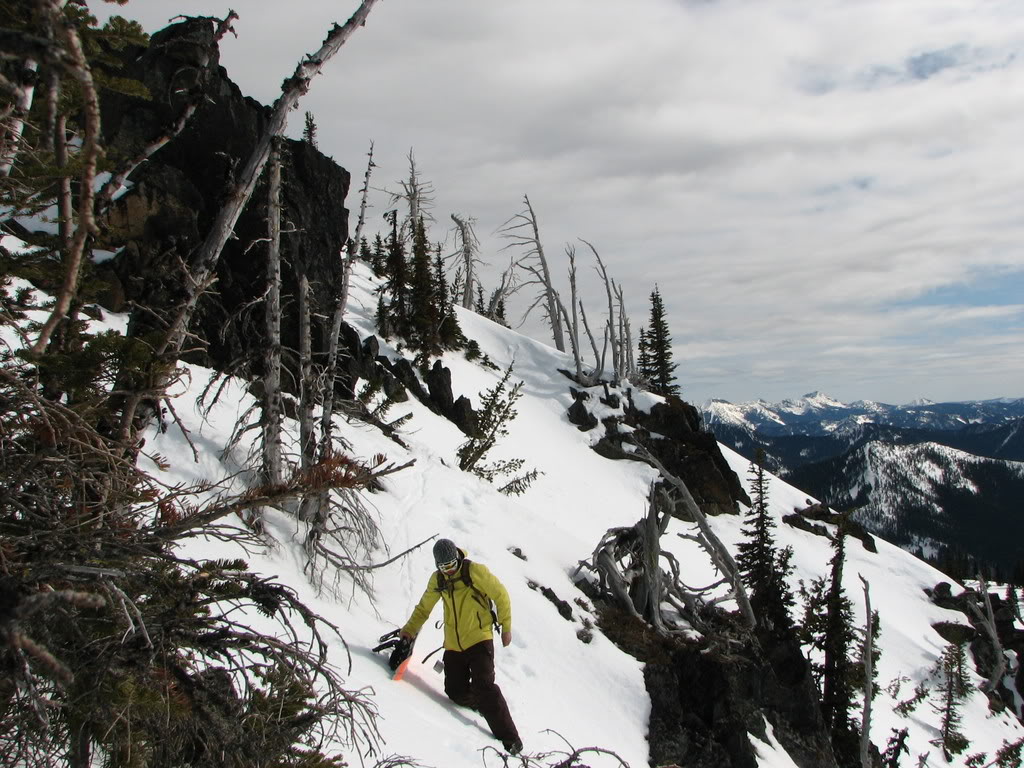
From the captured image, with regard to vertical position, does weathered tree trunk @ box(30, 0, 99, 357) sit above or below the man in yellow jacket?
above

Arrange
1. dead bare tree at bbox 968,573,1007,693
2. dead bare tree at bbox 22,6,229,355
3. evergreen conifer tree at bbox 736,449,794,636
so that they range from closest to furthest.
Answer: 1. dead bare tree at bbox 22,6,229,355
2. evergreen conifer tree at bbox 736,449,794,636
3. dead bare tree at bbox 968,573,1007,693

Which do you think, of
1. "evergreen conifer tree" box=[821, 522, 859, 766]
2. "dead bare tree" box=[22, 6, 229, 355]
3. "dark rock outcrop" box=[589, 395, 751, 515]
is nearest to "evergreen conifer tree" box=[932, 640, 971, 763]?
Answer: "evergreen conifer tree" box=[821, 522, 859, 766]

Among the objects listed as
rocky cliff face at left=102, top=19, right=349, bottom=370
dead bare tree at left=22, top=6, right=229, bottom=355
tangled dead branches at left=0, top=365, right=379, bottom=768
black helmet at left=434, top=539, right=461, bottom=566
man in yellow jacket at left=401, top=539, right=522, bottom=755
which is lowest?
man in yellow jacket at left=401, top=539, right=522, bottom=755

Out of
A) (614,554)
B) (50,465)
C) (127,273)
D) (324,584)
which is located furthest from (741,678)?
(127,273)

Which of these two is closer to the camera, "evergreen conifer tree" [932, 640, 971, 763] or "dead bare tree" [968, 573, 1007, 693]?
"evergreen conifer tree" [932, 640, 971, 763]

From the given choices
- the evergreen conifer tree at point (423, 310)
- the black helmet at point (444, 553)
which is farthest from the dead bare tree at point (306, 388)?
the evergreen conifer tree at point (423, 310)

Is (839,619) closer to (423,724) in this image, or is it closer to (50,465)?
Answer: (423,724)

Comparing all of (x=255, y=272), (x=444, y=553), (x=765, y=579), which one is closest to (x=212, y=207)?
(x=255, y=272)

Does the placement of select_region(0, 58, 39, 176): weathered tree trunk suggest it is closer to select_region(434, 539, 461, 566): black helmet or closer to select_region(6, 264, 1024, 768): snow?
select_region(6, 264, 1024, 768): snow

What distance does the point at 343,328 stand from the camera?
65.3ft

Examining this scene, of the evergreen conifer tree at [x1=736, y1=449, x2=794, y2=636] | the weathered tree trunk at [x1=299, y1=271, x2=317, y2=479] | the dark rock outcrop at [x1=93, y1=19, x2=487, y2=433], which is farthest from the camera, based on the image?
the evergreen conifer tree at [x1=736, y1=449, x2=794, y2=636]

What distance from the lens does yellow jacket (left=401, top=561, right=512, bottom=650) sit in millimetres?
6305

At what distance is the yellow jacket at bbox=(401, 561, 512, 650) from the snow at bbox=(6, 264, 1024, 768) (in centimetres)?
64

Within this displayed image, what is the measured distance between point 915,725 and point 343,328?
2931cm
